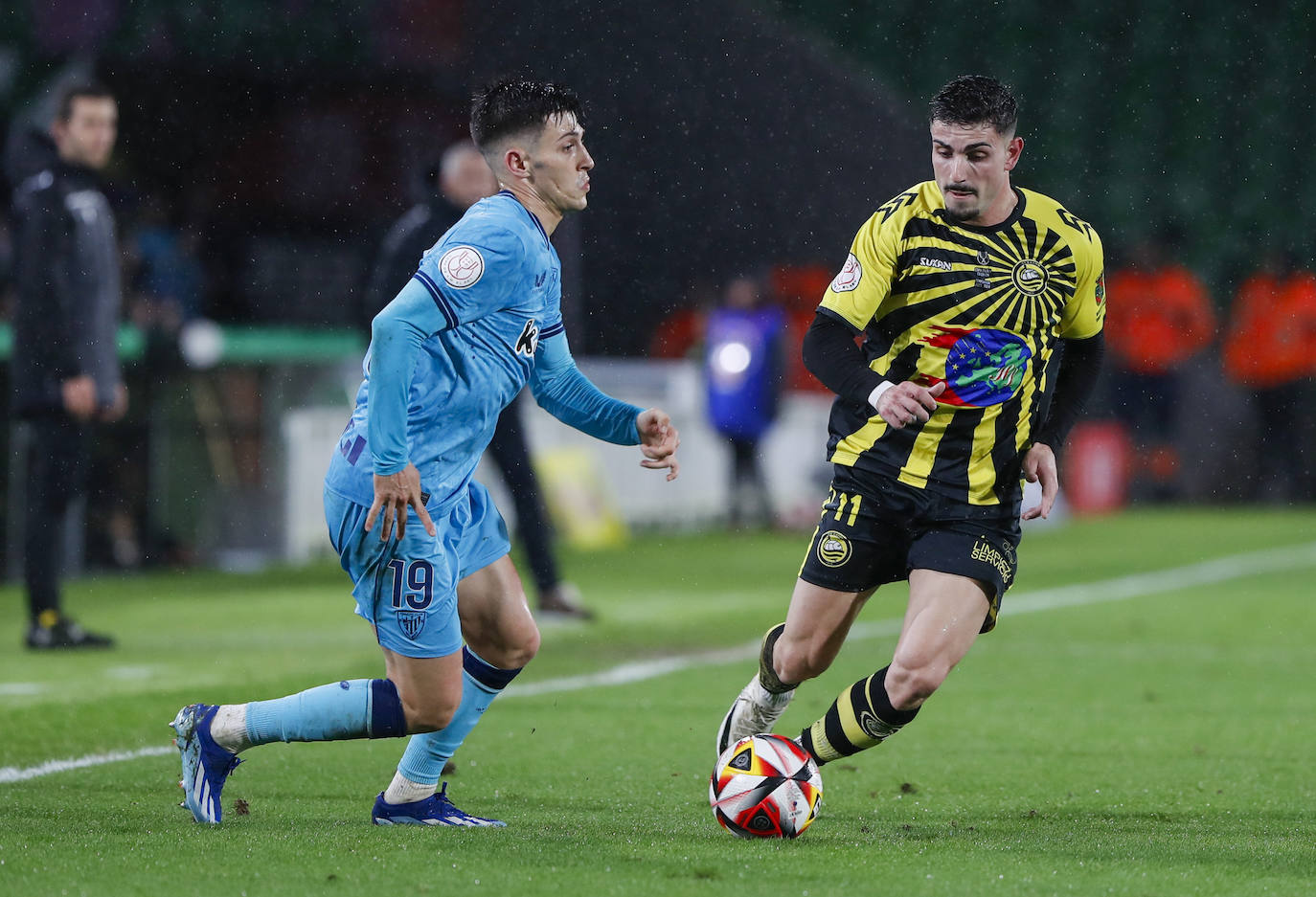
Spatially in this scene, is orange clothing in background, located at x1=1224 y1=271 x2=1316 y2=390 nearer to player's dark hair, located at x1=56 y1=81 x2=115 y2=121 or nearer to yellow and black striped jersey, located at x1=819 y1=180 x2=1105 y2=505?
player's dark hair, located at x1=56 y1=81 x2=115 y2=121

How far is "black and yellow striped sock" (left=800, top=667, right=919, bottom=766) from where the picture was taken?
5.06 m

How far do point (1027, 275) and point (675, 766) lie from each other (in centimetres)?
194

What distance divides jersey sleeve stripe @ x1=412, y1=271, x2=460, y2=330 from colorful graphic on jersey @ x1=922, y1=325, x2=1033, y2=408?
1.36 m

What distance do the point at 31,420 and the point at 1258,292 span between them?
58.6 ft

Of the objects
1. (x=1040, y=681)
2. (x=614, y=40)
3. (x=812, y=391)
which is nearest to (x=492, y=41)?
(x=614, y=40)

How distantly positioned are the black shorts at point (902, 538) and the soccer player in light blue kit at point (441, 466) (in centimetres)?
55

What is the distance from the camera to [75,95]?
29.4ft

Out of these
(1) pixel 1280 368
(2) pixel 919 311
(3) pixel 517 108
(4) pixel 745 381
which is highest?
(3) pixel 517 108

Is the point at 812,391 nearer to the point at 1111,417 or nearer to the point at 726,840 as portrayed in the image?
the point at 1111,417

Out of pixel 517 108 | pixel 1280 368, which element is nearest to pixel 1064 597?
pixel 517 108

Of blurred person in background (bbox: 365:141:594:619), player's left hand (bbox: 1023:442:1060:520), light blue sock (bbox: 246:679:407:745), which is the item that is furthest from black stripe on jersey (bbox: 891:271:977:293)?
blurred person in background (bbox: 365:141:594:619)

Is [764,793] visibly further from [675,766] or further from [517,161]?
[517,161]

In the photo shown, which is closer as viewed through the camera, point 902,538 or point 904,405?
point 904,405

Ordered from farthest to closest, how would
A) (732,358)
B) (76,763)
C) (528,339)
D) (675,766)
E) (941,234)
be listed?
(732,358), (675,766), (76,763), (941,234), (528,339)
